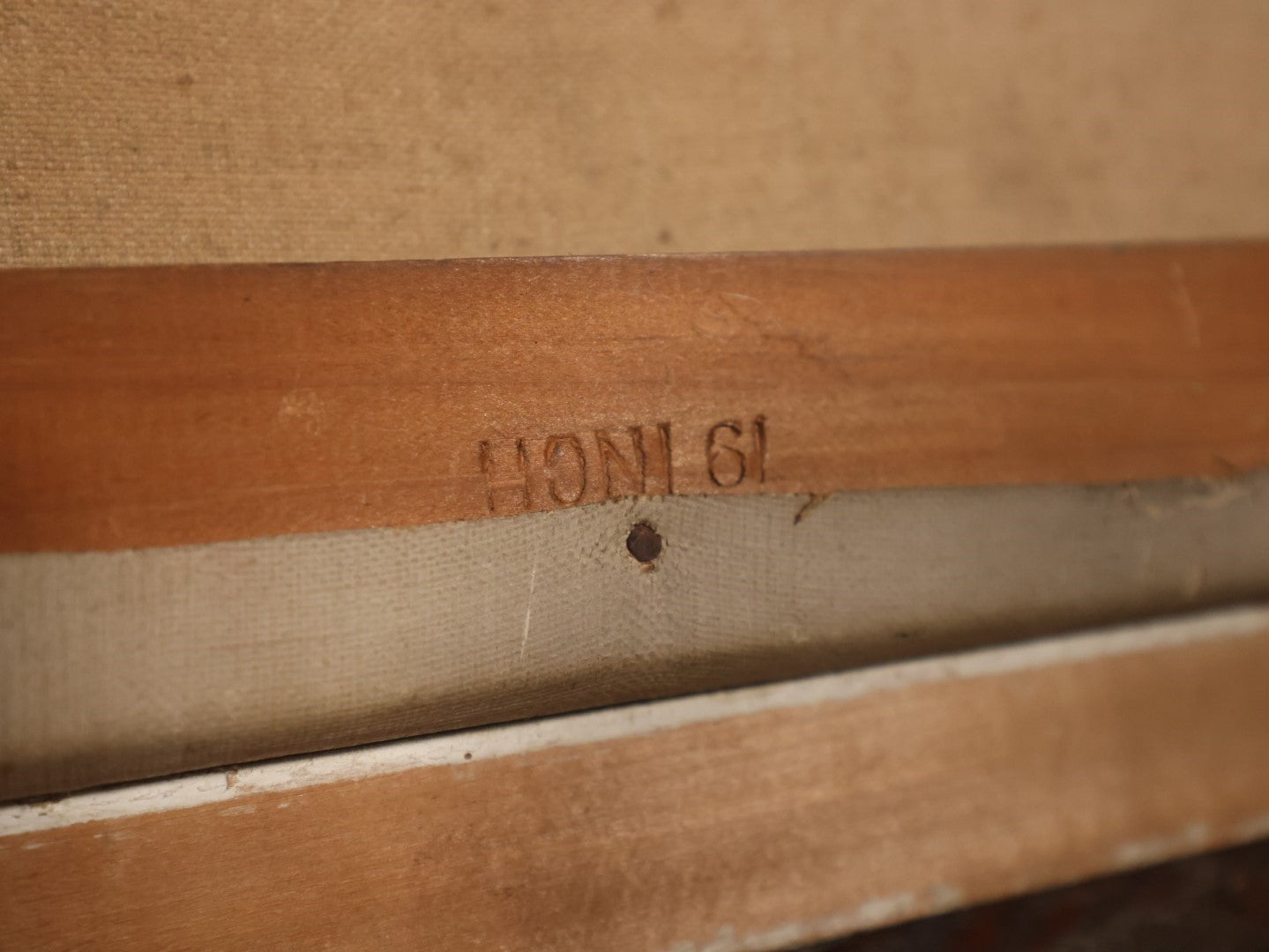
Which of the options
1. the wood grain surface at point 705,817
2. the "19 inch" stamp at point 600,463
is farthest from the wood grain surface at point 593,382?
the wood grain surface at point 705,817

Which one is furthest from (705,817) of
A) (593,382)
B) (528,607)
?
(593,382)

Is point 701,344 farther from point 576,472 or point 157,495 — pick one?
point 157,495

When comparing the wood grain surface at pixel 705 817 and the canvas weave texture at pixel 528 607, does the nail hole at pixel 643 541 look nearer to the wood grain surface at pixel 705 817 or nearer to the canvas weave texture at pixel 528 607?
the canvas weave texture at pixel 528 607

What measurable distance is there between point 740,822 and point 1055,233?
527 millimetres

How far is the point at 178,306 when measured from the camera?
511 mm

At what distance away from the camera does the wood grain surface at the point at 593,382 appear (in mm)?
502

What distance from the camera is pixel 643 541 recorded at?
0.59 metres

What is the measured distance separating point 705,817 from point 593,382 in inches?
11.4

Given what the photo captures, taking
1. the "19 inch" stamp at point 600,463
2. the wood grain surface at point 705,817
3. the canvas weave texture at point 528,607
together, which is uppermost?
the "19 inch" stamp at point 600,463

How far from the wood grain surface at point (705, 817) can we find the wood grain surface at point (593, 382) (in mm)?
149

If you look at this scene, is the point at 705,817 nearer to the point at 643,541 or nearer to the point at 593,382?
the point at 643,541

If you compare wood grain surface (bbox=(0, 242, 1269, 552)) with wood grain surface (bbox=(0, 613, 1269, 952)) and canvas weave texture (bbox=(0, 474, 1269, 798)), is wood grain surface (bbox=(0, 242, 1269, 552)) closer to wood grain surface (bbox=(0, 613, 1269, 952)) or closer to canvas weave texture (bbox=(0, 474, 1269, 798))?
canvas weave texture (bbox=(0, 474, 1269, 798))

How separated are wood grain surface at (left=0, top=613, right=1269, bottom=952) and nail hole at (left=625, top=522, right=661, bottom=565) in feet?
0.36

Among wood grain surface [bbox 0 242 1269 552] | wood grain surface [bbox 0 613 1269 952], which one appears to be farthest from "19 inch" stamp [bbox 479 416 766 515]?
wood grain surface [bbox 0 613 1269 952]
